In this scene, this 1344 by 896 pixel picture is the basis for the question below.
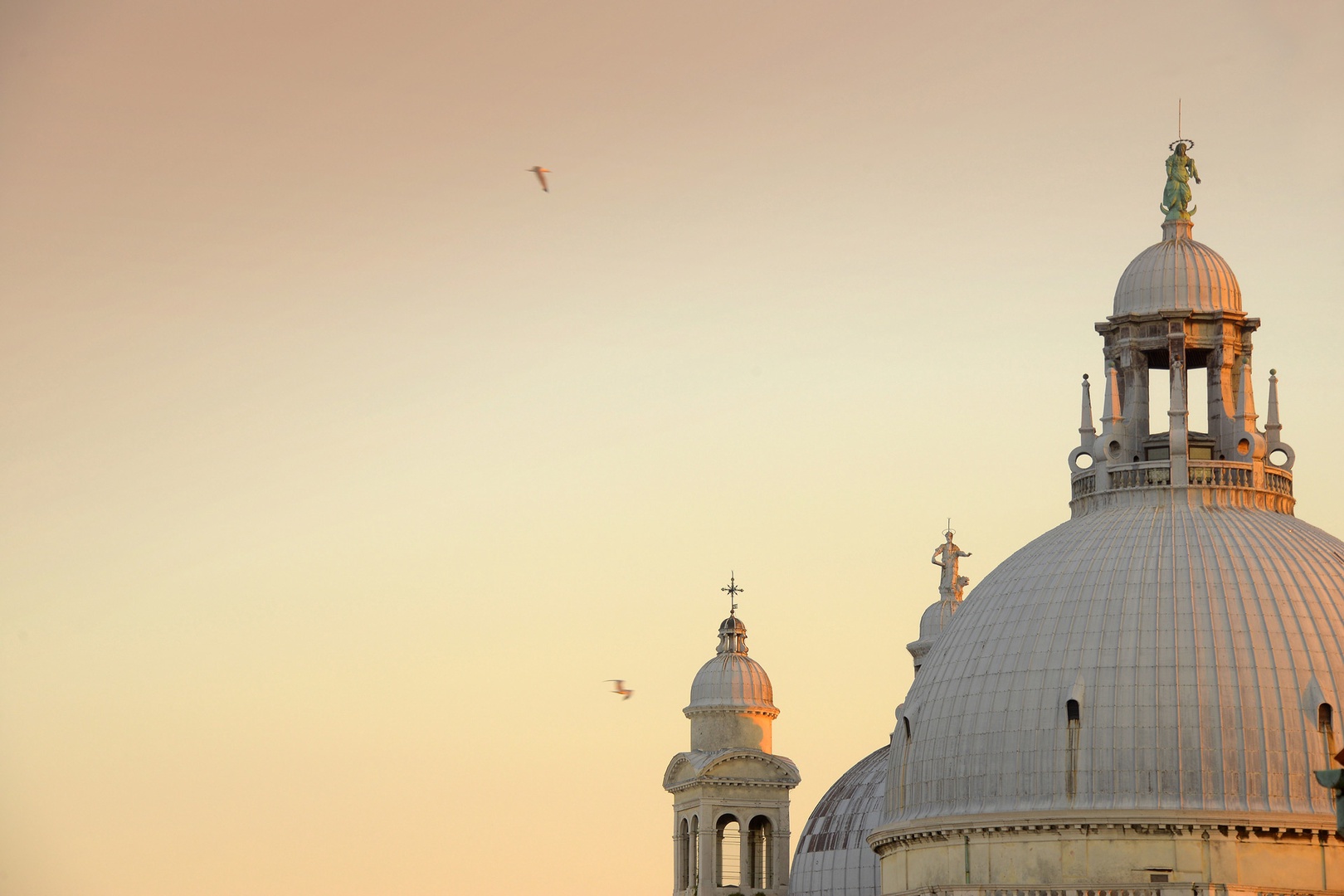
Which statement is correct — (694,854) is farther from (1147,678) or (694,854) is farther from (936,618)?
(1147,678)

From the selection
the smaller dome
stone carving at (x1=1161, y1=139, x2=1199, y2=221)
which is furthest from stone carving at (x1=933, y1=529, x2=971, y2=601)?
stone carving at (x1=1161, y1=139, x2=1199, y2=221)

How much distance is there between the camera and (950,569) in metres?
132

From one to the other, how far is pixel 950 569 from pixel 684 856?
1921 cm

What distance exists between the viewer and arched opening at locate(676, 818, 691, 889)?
5315 inches

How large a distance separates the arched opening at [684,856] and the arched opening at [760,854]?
294cm

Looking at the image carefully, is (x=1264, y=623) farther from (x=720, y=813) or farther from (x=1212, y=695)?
(x=720, y=813)

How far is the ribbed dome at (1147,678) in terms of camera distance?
85.5 meters

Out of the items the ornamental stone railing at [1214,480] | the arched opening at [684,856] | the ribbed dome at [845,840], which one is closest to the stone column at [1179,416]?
the ornamental stone railing at [1214,480]

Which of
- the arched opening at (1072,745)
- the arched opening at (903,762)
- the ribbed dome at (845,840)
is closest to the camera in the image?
the arched opening at (1072,745)

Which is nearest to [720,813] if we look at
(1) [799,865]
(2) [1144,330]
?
(1) [799,865]

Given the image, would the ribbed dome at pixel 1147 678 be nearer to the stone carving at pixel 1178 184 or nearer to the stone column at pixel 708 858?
the stone carving at pixel 1178 184

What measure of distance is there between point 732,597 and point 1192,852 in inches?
2113

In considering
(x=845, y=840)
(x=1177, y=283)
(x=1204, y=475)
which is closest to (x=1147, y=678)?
(x=1204, y=475)

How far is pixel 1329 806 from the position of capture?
84812 mm
